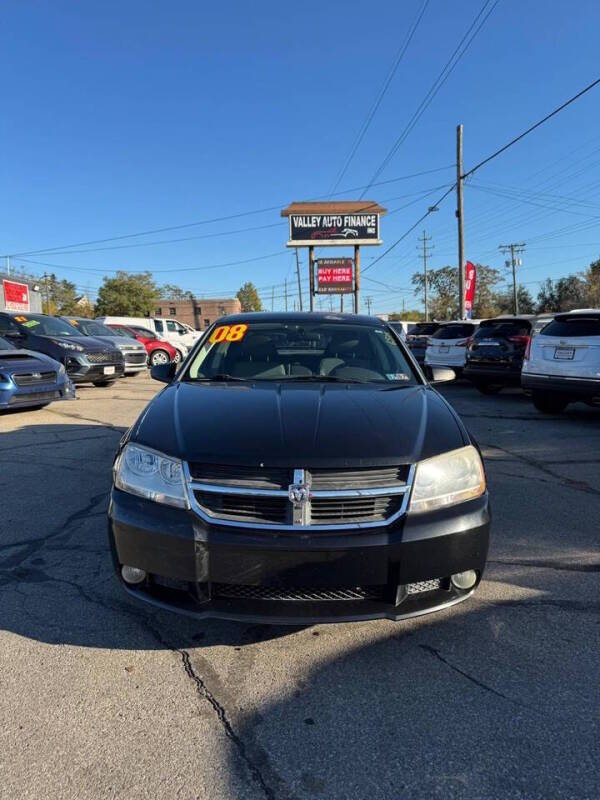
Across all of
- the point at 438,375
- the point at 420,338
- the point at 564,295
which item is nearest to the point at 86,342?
the point at 420,338

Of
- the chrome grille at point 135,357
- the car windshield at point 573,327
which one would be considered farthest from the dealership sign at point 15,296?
the car windshield at point 573,327

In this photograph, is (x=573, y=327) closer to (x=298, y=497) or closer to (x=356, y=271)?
(x=298, y=497)

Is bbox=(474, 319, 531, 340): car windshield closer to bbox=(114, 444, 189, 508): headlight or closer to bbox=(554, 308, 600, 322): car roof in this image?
bbox=(554, 308, 600, 322): car roof

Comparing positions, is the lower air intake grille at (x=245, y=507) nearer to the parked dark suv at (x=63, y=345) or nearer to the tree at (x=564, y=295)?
the parked dark suv at (x=63, y=345)

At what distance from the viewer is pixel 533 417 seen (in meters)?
9.23

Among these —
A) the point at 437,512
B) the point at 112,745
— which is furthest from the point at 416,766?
the point at 112,745

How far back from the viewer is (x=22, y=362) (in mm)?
8930

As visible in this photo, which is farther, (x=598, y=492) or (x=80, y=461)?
(x=80, y=461)

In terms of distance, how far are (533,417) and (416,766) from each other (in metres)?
8.18

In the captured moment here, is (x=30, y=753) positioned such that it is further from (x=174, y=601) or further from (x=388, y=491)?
(x=388, y=491)

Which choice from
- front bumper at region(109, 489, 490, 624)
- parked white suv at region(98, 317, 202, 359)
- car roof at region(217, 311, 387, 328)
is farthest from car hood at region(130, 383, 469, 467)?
parked white suv at region(98, 317, 202, 359)

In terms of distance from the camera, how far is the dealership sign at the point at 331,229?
31.2m

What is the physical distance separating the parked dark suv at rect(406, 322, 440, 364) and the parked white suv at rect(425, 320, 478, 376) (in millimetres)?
1835

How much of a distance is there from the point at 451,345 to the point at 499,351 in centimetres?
243
